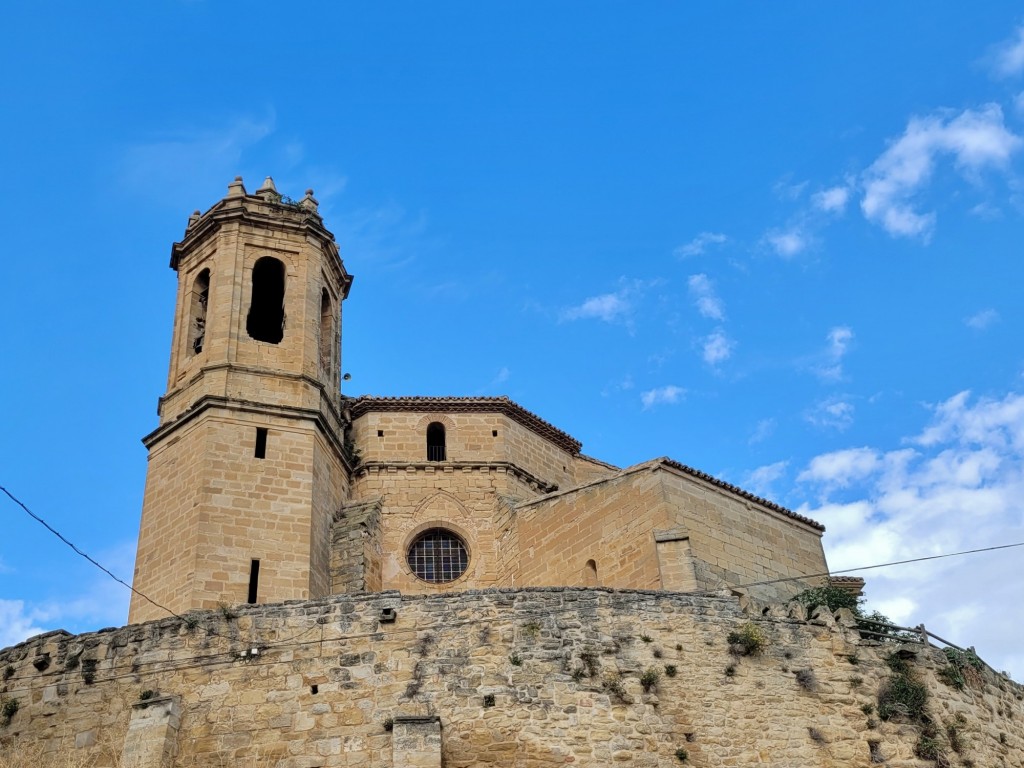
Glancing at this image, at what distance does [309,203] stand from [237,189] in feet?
5.51

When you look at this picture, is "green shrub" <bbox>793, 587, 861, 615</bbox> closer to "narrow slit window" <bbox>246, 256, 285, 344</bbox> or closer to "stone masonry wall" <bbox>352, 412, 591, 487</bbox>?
"stone masonry wall" <bbox>352, 412, 591, 487</bbox>

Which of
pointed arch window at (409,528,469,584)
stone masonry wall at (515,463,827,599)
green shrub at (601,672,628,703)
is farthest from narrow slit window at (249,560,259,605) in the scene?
green shrub at (601,672,628,703)

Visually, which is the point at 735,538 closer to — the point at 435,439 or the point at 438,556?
the point at 438,556

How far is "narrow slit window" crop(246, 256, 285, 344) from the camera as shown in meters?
27.4

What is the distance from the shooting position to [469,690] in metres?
15.5

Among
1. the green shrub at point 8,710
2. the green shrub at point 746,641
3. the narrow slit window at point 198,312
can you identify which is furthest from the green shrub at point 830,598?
the narrow slit window at point 198,312

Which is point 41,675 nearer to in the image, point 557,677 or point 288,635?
point 288,635

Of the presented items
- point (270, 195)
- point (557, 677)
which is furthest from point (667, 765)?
point (270, 195)

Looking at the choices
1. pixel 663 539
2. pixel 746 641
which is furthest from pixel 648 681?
pixel 663 539

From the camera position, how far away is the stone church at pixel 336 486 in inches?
888

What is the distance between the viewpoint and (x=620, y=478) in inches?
938

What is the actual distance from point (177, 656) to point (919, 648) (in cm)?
1020

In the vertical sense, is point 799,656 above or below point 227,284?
below

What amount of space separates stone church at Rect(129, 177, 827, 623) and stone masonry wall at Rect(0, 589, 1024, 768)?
5067mm
